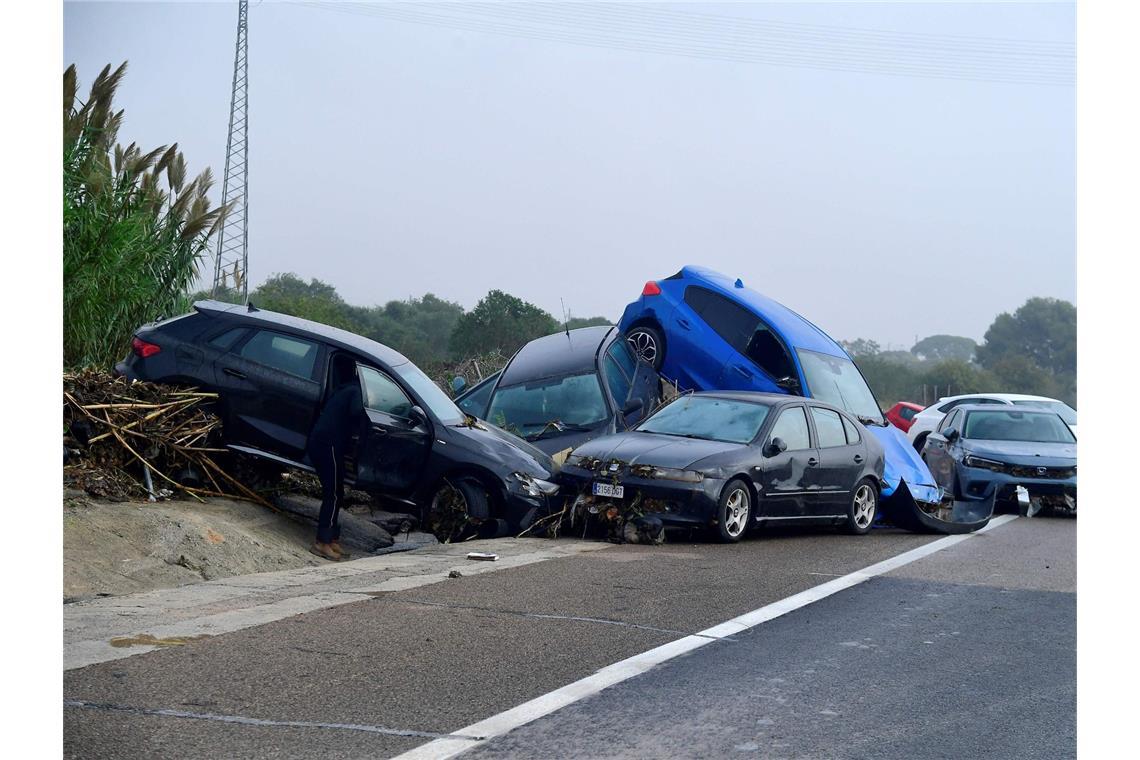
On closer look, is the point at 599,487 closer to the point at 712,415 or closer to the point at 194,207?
the point at 712,415

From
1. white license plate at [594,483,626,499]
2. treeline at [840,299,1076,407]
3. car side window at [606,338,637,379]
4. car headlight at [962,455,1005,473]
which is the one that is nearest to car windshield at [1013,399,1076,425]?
car headlight at [962,455,1005,473]

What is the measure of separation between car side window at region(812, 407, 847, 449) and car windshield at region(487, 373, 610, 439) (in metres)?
2.52

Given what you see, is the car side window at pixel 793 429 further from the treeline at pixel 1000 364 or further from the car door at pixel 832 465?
the treeline at pixel 1000 364

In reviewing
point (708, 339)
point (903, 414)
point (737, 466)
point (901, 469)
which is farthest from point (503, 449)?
point (903, 414)

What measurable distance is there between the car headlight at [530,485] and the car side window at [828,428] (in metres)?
3.16

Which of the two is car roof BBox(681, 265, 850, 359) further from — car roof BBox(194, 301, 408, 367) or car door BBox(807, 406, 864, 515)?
car roof BBox(194, 301, 408, 367)

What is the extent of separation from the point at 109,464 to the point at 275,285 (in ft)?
134

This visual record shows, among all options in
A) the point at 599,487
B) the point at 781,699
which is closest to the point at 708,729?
the point at 781,699

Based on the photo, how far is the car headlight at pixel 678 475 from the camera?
1168 cm

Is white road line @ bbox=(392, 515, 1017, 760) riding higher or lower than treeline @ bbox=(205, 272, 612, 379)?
lower

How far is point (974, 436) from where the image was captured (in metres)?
18.9

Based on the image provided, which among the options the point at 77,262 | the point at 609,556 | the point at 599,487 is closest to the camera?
the point at 609,556

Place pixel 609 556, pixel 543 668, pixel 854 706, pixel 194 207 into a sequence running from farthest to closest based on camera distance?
pixel 194 207 < pixel 609 556 < pixel 543 668 < pixel 854 706

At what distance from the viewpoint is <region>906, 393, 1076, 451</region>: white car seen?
73.3ft
